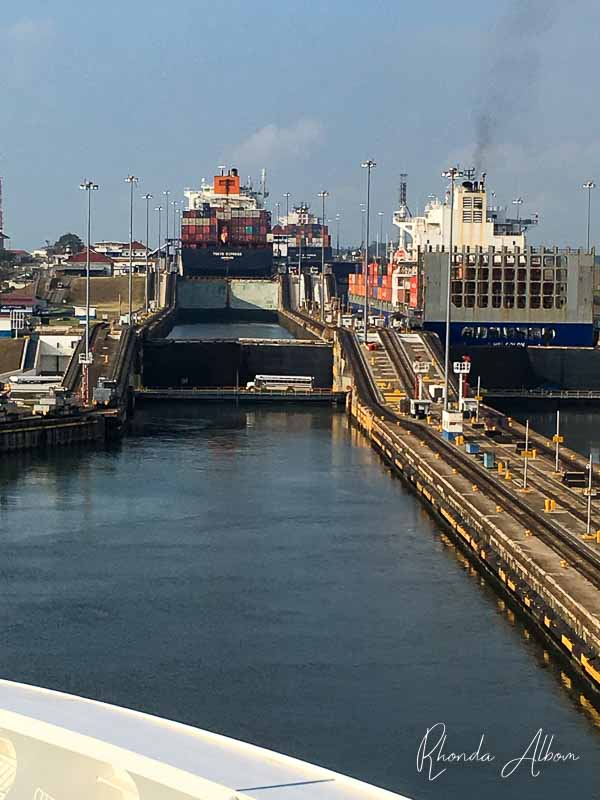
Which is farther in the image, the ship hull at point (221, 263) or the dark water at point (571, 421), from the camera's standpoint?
the ship hull at point (221, 263)

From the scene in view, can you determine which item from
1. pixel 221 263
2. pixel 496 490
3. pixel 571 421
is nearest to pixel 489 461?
pixel 496 490

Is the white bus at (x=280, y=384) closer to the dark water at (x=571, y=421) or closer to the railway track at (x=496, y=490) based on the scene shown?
the railway track at (x=496, y=490)

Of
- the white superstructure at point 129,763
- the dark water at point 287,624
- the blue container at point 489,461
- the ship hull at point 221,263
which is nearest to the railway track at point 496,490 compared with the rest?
the blue container at point 489,461

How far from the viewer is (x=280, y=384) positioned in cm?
8400

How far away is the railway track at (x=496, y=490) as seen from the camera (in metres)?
35.4

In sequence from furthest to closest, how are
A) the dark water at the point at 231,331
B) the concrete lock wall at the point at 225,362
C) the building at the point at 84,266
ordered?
1. the building at the point at 84,266
2. the dark water at the point at 231,331
3. the concrete lock wall at the point at 225,362

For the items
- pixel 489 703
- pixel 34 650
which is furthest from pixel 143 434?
pixel 489 703

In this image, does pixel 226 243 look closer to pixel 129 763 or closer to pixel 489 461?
pixel 489 461

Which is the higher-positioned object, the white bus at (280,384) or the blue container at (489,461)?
the white bus at (280,384)

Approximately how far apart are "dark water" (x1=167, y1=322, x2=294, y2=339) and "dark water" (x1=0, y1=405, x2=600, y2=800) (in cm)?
7345

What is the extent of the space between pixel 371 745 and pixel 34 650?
30.3 ft

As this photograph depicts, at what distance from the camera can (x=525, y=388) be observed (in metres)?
86.2

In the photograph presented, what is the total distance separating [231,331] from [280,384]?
5464 cm

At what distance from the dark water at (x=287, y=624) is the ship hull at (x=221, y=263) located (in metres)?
119
